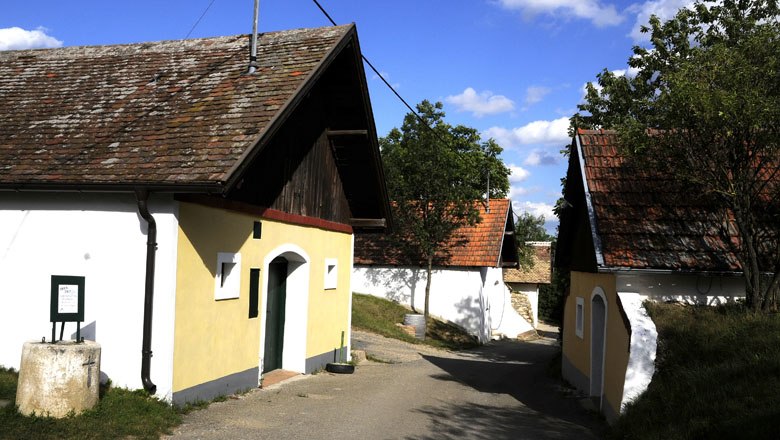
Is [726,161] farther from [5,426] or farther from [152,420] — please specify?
[5,426]

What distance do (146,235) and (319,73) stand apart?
12.9ft

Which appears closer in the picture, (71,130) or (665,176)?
(71,130)

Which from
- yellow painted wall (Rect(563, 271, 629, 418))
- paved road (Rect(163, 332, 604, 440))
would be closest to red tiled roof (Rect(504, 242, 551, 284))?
paved road (Rect(163, 332, 604, 440))

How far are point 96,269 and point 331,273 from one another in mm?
6782

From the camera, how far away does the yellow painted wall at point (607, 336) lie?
1004 cm

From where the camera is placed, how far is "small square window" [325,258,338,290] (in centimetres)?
1517

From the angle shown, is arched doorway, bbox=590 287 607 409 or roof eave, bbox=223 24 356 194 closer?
roof eave, bbox=223 24 356 194

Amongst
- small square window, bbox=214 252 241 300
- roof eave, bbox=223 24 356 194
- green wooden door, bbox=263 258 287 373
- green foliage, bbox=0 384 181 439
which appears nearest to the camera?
green foliage, bbox=0 384 181 439

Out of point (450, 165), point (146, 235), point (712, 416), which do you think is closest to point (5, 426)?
point (146, 235)

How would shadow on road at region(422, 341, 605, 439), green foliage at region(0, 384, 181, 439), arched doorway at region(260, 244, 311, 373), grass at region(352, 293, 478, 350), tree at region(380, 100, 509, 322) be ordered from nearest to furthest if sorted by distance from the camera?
green foliage at region(0, 384, 181, 439), shadow on road at region(422, 341, 605, 439), arched doorway at region(260, 244, 311, 373), grass at region(352, 293, 478, 350), tree at region(380, 100, 509, 322)

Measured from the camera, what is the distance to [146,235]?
30.2ft

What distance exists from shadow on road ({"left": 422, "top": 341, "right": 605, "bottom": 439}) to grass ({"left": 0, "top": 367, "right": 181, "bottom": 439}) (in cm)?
349

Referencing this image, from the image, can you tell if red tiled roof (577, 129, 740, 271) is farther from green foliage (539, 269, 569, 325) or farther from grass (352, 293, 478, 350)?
green foliage (539, 269, 569, 325)

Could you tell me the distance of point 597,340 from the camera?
42.3 ft
